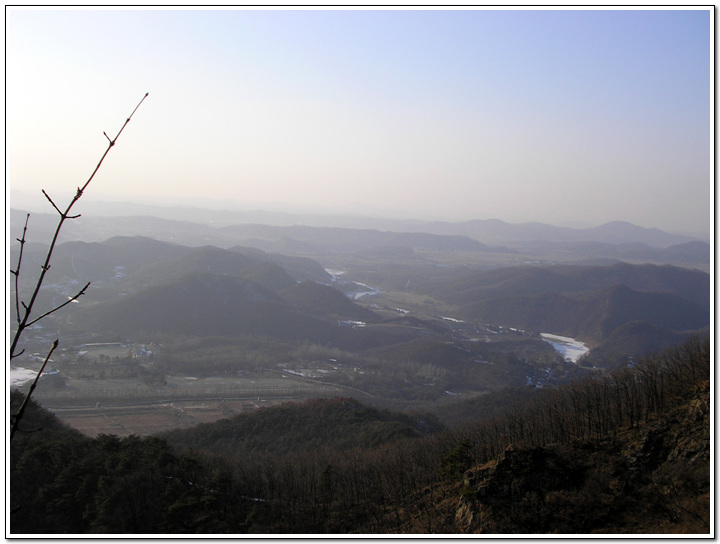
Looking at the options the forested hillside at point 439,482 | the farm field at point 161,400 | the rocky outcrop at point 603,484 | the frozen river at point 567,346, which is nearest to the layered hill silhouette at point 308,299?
the frozen river at point 567,346

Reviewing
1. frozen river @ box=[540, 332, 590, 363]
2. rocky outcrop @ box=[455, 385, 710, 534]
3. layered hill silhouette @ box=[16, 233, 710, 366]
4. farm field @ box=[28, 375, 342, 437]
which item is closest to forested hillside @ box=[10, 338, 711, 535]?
rocky outcrop @ box=[455, 385, 710, 534]

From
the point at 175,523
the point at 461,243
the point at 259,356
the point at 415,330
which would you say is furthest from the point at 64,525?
the point at 461,243

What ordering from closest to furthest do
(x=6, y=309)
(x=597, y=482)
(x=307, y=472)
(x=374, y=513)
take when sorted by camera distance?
(x=6, y=309)
(x=597, y=482)
(x=374, y=513)
(x=307, y=472)

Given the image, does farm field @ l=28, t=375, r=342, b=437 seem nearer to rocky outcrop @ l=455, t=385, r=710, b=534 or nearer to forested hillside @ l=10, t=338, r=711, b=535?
forested hillside @ l=10, t=338, r=711, b=535

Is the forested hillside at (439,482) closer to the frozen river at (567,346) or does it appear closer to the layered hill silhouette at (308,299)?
the layered hill silhouette at (308,299)

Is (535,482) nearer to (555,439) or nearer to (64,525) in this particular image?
(555,439)

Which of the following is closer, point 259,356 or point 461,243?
point 259,356
